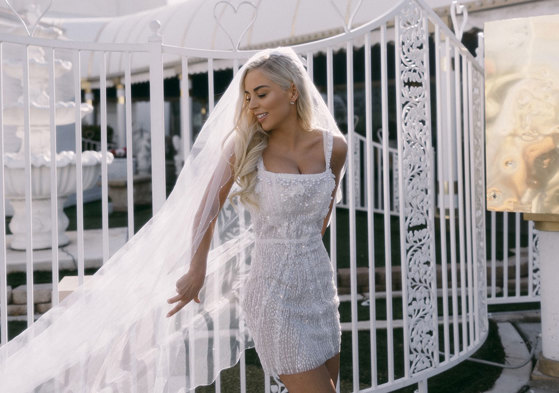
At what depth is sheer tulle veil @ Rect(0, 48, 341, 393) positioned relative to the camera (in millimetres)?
2201

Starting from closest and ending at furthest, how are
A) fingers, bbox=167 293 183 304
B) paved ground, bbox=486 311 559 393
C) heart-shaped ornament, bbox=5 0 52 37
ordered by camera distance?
fingers, bbox=167 293 183 304, heart-shaped ornament, bbox=5 0 52 37, paved ground, bbox=486 311 559 393

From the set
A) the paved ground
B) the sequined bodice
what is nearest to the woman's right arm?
the sequined bodice

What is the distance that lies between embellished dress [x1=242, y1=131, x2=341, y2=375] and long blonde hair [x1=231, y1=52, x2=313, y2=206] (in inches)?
1.7

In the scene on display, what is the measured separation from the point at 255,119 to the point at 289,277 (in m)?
0.59

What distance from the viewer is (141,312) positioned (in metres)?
2.30

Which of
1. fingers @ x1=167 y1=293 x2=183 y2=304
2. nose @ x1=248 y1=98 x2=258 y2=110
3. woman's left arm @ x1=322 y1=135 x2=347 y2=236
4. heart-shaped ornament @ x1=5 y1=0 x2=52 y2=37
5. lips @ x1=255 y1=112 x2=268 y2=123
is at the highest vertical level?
heart-shaped ornament @ x1=5 y1=0 x2=52 y2=37

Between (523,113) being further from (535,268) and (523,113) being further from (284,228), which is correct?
(535,268)

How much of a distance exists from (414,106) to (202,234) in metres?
1.80

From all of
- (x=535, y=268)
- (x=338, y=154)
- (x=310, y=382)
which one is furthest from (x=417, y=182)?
(x=535, y=268)

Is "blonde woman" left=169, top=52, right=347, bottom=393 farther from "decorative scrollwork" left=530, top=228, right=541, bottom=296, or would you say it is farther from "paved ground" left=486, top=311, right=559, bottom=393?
"decorative scrollwork" left=530, top=228, right=541, bottom=296

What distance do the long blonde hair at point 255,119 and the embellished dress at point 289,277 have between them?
0.04m

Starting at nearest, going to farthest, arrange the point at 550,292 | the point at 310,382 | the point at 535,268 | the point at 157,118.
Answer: the point at 310,382 < the point at 157,118 < the point at 550,292 < the point at 535,268

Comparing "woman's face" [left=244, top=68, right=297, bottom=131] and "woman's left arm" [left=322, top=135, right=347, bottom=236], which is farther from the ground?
"woman's face" [left=244, top=68, right=297, bottom=131]

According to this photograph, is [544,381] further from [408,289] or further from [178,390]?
[178,390]
